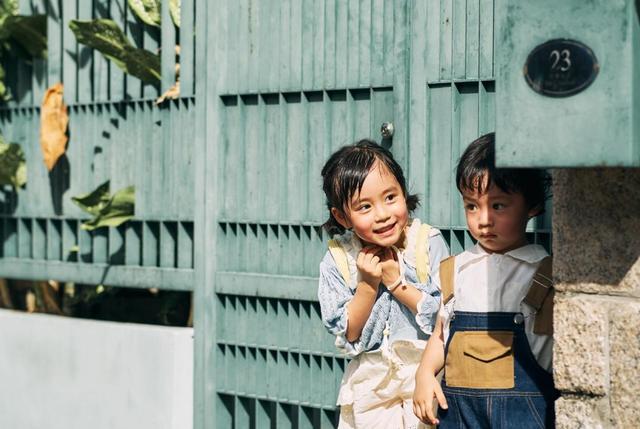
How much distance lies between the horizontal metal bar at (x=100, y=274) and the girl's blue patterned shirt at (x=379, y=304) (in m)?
1.89

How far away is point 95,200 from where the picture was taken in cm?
679

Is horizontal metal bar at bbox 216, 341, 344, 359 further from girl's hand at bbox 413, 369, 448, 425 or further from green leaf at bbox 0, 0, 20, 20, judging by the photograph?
green leaf at bbox 0, 0, 20, 20

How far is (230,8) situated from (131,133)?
38.4 inches

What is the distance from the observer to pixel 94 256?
6.99 metres

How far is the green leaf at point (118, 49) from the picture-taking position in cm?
666

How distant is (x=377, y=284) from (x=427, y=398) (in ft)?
1.60

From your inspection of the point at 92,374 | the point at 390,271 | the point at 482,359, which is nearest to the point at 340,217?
the point at 390,271

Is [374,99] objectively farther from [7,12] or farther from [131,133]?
[7,12]

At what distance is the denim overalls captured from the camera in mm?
4055

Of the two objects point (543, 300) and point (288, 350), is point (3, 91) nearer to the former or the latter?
point (288, 350)

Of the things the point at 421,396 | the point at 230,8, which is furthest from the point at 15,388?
the point at 421,396

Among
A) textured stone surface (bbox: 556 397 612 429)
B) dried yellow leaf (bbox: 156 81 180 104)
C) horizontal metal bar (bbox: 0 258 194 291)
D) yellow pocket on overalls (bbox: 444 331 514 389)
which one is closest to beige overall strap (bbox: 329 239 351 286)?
yellow pocket on overalls (bbox: 444 331 514 389)

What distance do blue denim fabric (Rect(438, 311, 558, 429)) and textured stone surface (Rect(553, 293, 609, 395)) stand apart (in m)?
0.18

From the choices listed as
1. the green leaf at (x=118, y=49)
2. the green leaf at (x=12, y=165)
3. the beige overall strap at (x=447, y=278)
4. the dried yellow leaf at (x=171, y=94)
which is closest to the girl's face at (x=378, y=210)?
the beige overall strap at (x=447, y=278)
